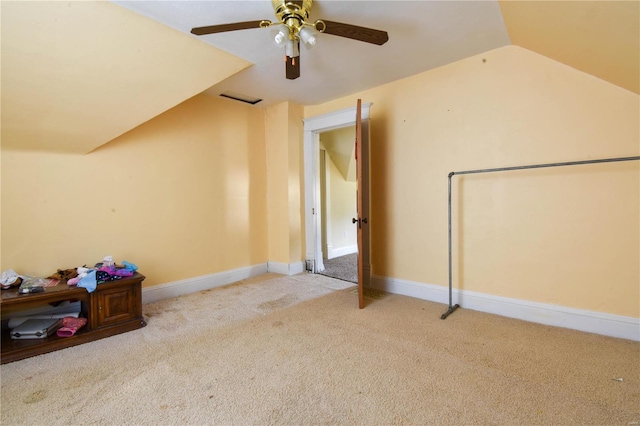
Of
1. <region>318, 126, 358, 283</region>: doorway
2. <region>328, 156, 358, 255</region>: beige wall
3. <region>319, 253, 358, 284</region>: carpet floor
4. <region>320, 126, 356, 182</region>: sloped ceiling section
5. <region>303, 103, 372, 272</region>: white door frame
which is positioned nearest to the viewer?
<region>319, 253, 358, 284</region>: carpet floor

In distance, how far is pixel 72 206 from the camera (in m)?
2.47

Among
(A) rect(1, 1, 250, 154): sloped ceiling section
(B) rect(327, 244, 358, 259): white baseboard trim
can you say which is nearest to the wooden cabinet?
(A) rect(1, 1, 250, 154): sloped ceiling section

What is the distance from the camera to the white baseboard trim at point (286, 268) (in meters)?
3.82

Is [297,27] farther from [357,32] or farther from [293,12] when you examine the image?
[357,32]

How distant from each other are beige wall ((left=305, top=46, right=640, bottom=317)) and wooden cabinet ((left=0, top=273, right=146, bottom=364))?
95.0 inches

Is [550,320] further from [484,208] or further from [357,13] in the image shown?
[357,13]

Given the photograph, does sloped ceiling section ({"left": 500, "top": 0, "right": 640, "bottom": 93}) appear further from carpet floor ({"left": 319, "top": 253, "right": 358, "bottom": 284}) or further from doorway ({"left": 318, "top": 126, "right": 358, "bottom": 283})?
carpet floor ({"left": 319, "top": 253, "right": 358, "bottom": 284})

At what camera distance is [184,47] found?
6.88 ft

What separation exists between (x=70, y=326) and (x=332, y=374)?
6.23 ft

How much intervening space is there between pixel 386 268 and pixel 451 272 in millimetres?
723

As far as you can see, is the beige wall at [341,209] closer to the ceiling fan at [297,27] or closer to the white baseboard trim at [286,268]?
the white baseboard trim at [286,268]

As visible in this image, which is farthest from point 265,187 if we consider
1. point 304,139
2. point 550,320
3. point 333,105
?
point 550,320

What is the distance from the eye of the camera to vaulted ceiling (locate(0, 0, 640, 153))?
61.8 inches

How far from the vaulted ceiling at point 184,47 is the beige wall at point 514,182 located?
195 millimetres
